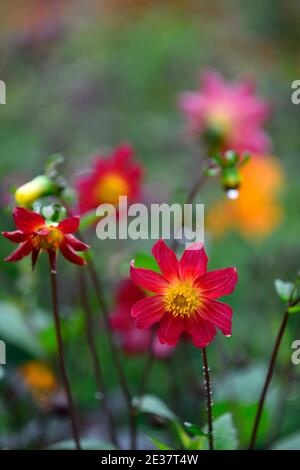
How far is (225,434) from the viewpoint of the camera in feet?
2.22

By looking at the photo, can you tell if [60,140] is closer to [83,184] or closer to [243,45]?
[83,184]

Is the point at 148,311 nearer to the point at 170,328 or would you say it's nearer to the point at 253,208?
the point at 170,328

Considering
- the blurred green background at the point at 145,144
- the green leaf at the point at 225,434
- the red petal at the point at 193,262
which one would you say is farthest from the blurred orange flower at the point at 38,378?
the red petal at the point at 193,262

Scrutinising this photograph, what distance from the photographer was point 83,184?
0.94 metres

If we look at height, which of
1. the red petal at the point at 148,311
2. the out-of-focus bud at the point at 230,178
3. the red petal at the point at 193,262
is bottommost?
the red petal at the point at 148,311

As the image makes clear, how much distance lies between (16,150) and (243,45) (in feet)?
3.68

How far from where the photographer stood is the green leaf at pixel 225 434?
667 millimetres

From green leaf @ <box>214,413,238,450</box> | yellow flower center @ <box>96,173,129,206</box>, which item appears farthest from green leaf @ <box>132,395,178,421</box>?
yellow flower center @ <box>96,173,129,206</box>

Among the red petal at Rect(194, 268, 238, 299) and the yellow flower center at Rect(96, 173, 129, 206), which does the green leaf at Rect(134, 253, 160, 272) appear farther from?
the yellow flower center at Rect(96, 173, 129, 206)

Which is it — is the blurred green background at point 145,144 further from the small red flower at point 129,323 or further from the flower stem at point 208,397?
the flower stem at point 208,397

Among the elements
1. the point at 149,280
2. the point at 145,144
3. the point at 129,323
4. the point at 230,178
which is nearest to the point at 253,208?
the point at 145,144

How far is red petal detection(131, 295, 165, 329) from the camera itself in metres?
0.60

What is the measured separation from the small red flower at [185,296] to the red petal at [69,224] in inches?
2.2

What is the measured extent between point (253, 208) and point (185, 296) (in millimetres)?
1077
